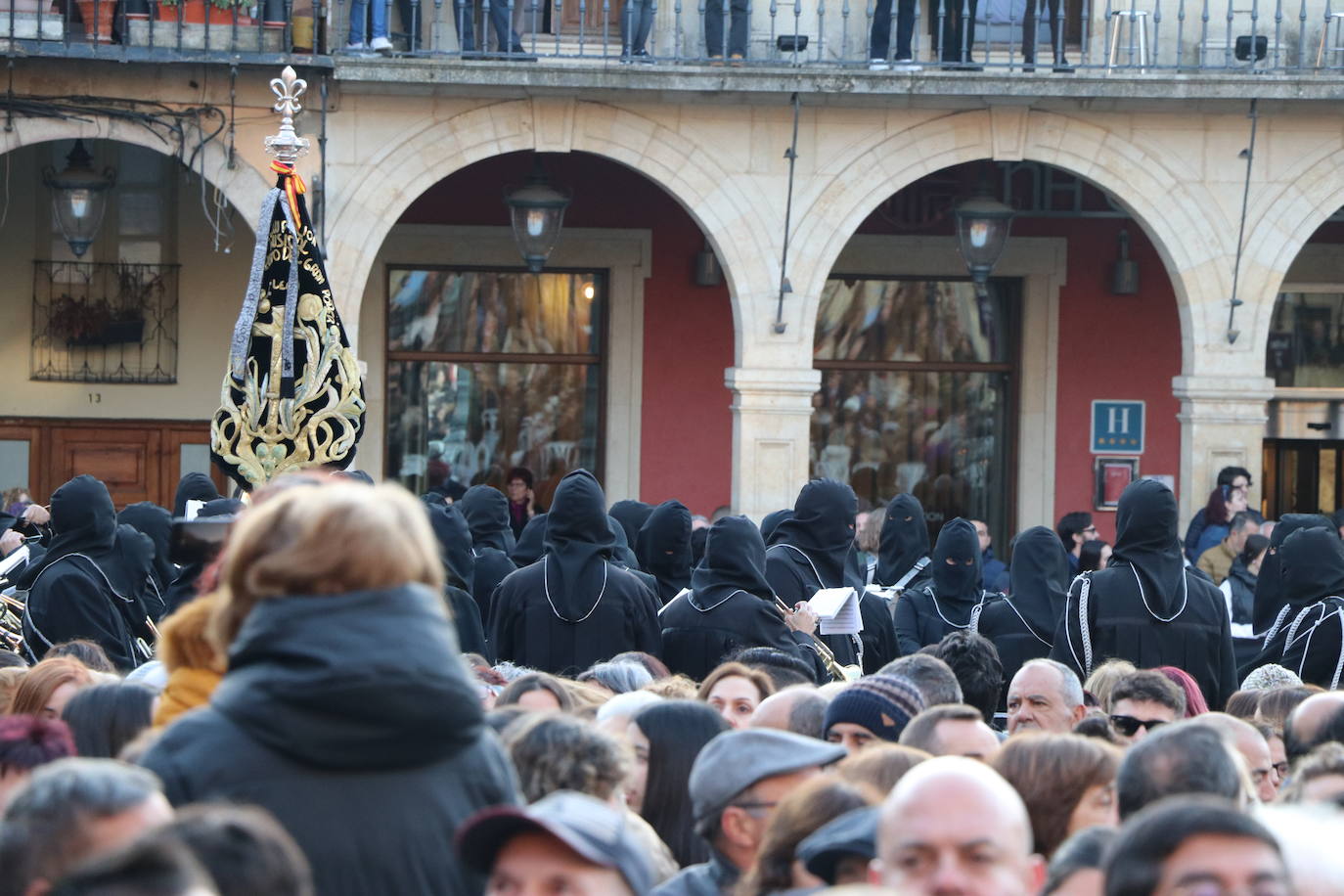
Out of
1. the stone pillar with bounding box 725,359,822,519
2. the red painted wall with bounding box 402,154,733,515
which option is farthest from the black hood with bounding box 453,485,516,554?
the red painted wall with bounding box 402,154,733,515

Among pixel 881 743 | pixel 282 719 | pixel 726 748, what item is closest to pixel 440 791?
pixel 282 719

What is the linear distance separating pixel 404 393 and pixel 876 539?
4676 millimetres

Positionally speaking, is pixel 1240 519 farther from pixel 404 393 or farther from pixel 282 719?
pixel 282 719

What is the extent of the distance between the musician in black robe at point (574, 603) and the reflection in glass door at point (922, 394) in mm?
8471

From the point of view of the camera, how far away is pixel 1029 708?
6.53m

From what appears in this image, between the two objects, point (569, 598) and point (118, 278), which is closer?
point (569, 598)

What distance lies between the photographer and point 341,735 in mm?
3244

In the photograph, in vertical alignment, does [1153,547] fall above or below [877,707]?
above

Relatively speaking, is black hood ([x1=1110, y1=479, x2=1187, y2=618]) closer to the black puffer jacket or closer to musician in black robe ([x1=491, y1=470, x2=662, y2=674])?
musician in black robe ([x1=491, y1=470, x2=662, y2=674])

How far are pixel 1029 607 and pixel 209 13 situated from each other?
723 cm

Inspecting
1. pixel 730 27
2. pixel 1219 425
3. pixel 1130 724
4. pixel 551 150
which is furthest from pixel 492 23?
pixel 1130 724

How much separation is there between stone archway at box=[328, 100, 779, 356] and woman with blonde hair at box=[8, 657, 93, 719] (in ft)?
27.1

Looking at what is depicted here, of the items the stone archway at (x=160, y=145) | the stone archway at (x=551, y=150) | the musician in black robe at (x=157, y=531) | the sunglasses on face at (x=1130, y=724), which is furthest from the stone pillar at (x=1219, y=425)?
the sunglasses on face at (x=1130, y=724)

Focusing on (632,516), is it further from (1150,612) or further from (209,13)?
(1150,612)
